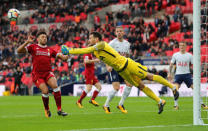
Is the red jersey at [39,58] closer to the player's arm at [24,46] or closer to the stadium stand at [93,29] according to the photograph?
the player's arm at [24,46]

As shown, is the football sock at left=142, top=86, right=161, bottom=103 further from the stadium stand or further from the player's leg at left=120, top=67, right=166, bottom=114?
the stadium stand

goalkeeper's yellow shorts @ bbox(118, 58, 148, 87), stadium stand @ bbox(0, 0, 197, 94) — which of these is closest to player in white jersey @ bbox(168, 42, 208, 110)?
goalkeeper's yellow shorts @ bbox(118, 58, 148, 87)

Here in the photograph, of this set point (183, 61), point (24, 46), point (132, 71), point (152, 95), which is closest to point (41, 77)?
point (24, 46)

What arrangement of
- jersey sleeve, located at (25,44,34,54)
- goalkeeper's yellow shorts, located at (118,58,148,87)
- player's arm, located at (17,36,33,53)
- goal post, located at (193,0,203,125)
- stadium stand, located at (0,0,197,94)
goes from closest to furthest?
goal post, located at (193,0,203,125), player's arm, located at (17,36,33,53), goalkeeper's yellow shorts, located at (118,58,148,87), jersey sleeve, located at (25,44,34,54), stadium stand, located at (0,0,197,94)

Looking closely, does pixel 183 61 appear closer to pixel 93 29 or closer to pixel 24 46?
pixel 24 46

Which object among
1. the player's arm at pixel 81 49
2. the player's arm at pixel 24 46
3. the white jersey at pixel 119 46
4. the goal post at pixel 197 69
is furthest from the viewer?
the white jersey at pixel 119 46

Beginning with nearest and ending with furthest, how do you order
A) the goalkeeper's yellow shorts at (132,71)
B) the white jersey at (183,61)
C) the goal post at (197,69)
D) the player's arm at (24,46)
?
the goal post at (197,69)
the player's arm at (24,46)
the goalkeeper's yellow shorts at (132,71)
the white jersey at (183,61)

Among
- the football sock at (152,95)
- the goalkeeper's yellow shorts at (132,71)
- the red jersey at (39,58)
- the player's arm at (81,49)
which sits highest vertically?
the player's arm at (81,49)

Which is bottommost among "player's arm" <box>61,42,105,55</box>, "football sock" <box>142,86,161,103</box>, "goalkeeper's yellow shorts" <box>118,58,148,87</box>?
"football sock" <box>142,86,161,103</box>

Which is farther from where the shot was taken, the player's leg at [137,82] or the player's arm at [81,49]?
the player's leg at [137,82]

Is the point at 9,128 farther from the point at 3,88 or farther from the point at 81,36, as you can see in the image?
the point at 81,36

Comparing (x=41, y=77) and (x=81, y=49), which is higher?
(x=81, y=49)

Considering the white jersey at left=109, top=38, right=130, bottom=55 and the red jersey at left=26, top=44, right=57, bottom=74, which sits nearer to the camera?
the red jersey at left=26, top=44, right=57, bottom=74

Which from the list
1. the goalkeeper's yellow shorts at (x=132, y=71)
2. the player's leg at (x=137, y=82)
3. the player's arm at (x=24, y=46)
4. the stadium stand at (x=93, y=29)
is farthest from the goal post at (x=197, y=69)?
the stadium stand at (x=93, y=29)
